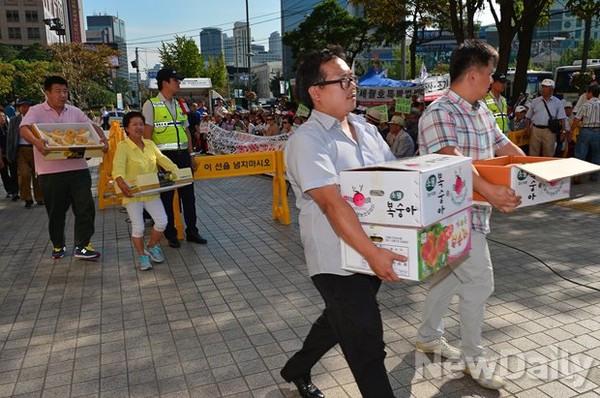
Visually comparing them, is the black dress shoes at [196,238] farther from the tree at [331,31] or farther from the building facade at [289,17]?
the building facade at [289,17]

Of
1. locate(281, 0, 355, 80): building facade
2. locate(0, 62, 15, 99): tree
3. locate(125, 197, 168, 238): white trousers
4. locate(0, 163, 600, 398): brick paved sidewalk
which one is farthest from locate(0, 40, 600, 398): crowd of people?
locate(281, 0, 355, 80): building facade

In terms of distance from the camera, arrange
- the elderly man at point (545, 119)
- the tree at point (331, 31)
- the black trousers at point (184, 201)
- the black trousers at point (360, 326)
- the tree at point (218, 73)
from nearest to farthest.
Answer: the black trousers at point (360, 326)
the black trousers at point (184, 201)
the elderly man at point (545, 119)
the tree at point (331, 31)
the tree at point (218, 73)

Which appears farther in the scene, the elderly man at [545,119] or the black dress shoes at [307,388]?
the elderly man at [545,119]

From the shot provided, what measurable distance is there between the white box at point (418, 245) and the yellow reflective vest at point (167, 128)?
427 centimetres

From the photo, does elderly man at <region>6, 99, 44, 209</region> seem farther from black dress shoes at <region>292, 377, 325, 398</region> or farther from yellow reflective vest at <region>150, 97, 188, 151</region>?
black dress shoes at <region>292, 377, 325, 398</region>

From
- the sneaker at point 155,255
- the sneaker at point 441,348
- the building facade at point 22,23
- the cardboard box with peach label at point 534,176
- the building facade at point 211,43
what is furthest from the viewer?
the building facade at point 211,43

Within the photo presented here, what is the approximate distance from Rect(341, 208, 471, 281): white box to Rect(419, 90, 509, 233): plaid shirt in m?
0.59

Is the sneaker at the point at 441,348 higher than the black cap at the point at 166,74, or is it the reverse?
the black cap at the point at 166,74

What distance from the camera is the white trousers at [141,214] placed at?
5152mm

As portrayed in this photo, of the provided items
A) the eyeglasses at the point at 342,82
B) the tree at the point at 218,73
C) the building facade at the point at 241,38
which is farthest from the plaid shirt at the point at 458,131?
the tree at the point at 218,73

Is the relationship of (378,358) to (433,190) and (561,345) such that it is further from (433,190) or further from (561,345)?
(561,345)

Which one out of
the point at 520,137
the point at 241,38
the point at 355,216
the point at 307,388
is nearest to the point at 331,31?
the point at 520,137

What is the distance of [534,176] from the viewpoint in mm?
2314

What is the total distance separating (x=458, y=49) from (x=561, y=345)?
7.02 ft
